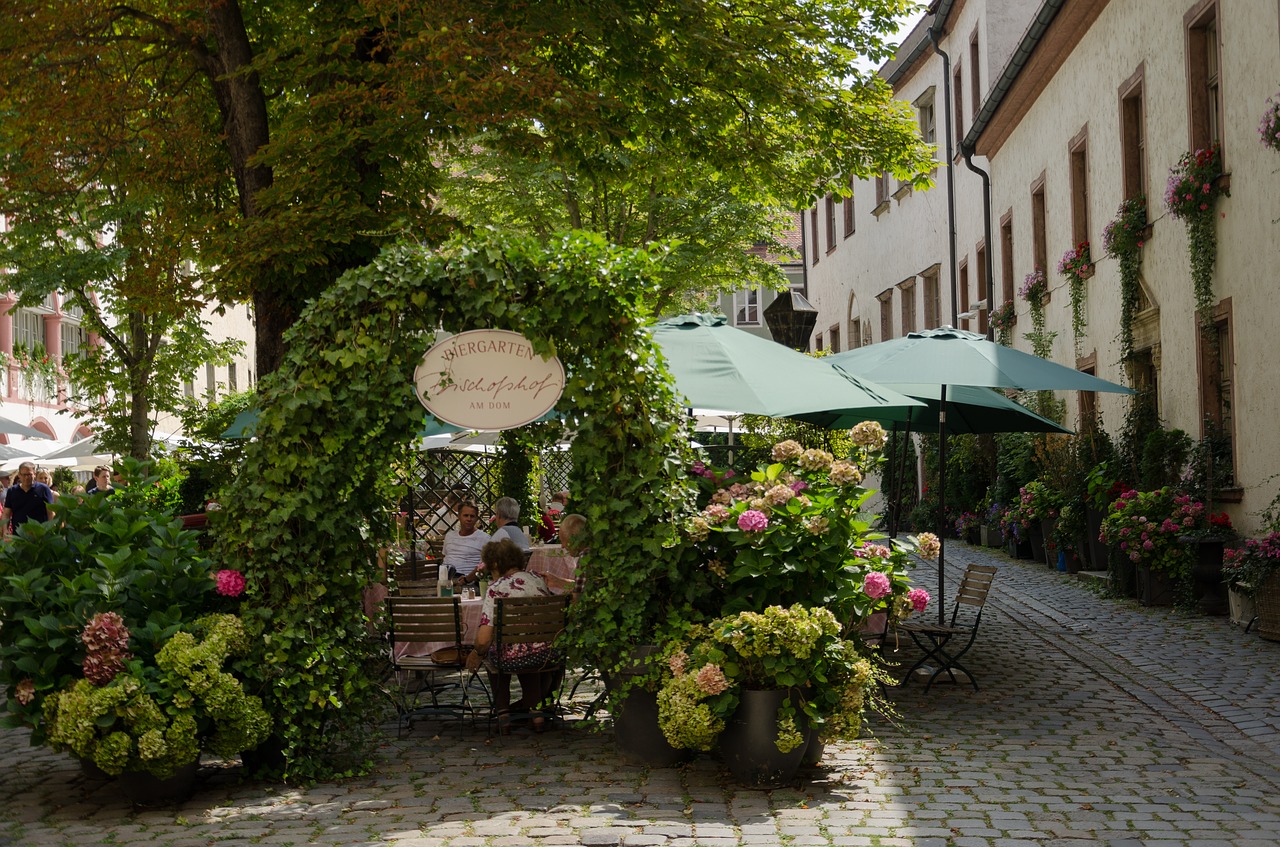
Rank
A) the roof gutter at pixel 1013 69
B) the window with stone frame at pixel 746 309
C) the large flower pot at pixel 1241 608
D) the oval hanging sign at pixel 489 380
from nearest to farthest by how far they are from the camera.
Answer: the oval hanging sign at pixel 489 380 < the large flower pot at pixel 1241 608 < the roof gutter at pixel 1013 69 < the window with stone frame at pixel 746 309

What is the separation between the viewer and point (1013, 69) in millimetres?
21234

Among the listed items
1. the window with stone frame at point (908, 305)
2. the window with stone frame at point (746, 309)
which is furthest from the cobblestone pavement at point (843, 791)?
the window with stone frame at point (746, 309)

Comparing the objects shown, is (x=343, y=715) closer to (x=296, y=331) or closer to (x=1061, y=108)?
(x=296, y=331)

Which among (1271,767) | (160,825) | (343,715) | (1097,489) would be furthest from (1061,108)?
(160,825)

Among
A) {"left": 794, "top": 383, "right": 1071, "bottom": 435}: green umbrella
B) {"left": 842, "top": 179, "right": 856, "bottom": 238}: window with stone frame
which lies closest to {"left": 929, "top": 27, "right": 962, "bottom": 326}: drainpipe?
{"left": 842, "top": 179, "right": 856, "bottom": 238}: window with stone frame

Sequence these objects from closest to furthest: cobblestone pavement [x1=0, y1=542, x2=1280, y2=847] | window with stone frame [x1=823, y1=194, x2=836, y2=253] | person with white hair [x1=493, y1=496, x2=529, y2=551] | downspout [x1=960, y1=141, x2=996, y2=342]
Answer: cobblestone pavement [x1=0, y1=542, x2=1280, y2=847], person with white hair [x1=493, y1=496, x2=529, y2=551], downspout [x1=960, y1=141, x2=996, y2=342], window with stone frame [x1=823, y1=194, x2=836, y2=253]

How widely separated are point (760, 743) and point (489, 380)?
2.34 m

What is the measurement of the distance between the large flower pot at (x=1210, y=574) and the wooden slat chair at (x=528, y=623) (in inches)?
289

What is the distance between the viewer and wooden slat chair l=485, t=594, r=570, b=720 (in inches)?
331

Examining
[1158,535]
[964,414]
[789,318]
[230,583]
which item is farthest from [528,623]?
[789,318]

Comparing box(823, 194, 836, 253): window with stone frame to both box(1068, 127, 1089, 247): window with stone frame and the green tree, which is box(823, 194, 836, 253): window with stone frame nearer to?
box(1068, 127, 1089, 247): window with stone frame

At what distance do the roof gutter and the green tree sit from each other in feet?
17.5

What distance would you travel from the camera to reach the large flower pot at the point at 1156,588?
14.3 meters

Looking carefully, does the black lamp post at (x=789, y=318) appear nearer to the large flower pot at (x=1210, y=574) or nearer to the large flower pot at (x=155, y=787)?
the large flower pot at (x=1210, y=574)
